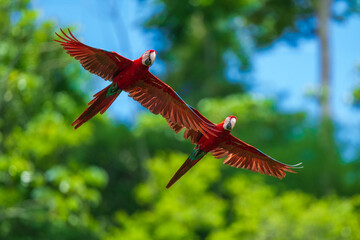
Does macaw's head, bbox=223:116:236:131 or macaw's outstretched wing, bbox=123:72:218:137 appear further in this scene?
macaw's head, bbox=223:116:236:131

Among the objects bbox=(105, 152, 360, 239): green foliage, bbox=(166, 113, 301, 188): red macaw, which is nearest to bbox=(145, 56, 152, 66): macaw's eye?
bbox=(166, 113, 301, 188): red macaw

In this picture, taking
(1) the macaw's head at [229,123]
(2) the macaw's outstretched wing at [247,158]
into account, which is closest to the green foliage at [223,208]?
(2) the macaw's outstretched wing at [247,158]

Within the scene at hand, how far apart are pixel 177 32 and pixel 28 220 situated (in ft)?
23.9

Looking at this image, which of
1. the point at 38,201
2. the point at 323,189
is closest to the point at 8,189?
the point at 38,201

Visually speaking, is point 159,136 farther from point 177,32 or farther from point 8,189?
point 8,189

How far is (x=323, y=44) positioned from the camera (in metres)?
12.2

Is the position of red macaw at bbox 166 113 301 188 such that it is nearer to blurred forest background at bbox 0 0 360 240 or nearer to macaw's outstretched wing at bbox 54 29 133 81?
macaw's outstretched wing at bbox 54 29 133 81

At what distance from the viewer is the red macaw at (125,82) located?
3.79 ft

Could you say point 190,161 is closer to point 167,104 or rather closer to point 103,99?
point 167,104

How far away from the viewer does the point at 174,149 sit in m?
10.8

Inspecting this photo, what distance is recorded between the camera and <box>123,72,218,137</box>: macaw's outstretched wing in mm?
1076

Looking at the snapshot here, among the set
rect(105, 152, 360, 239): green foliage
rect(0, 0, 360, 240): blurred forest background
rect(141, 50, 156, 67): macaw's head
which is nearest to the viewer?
rect(141, 50, 156, 67): macaw's head

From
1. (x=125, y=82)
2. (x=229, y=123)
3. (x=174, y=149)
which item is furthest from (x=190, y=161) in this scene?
(x=174, y=149)

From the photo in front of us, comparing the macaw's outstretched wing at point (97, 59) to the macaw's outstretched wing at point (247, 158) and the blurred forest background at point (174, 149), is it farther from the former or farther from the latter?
the blurred forest background at point (174, 149)
